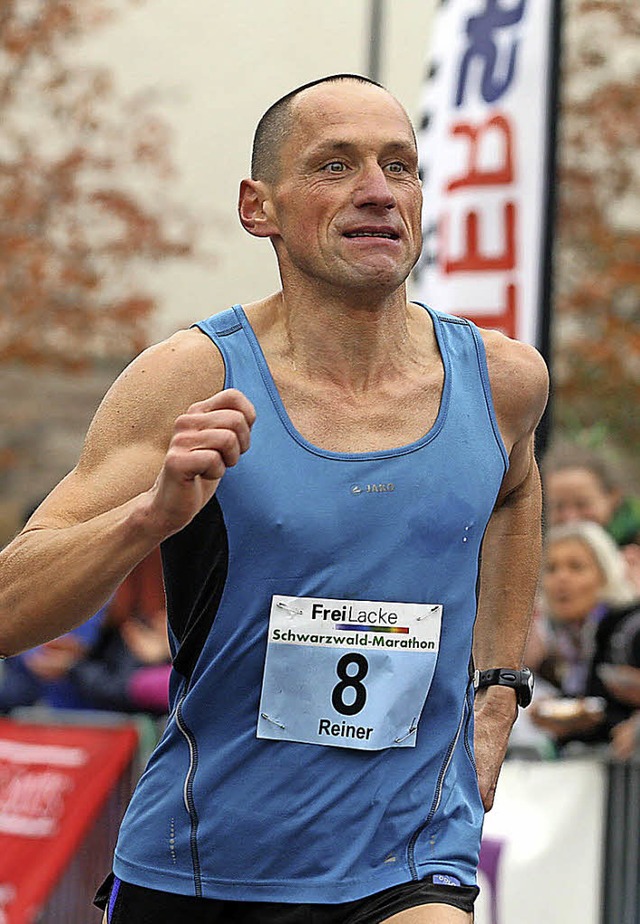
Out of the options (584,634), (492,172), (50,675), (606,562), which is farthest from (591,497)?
(50,675)

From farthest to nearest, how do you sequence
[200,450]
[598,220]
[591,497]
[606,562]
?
[598,220]
[591,497]
[606,562]
[200,450]

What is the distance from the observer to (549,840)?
21.9ft

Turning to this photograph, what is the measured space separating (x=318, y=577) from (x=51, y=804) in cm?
Result: 470

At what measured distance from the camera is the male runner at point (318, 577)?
3.21 meters

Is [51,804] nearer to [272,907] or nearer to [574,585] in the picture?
[574,585]

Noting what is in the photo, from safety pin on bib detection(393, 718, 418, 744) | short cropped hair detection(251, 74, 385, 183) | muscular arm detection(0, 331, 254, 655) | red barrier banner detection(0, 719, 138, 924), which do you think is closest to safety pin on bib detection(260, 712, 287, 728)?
safety pin on bib detection(393, 718, 418, 744)

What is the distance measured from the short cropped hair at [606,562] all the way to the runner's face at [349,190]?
12.0ft

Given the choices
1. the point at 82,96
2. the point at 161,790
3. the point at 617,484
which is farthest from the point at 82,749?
the point at 82,96

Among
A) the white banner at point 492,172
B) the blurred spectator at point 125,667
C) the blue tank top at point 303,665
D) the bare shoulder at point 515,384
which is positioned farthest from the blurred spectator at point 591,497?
the blue tank top at point 303,665

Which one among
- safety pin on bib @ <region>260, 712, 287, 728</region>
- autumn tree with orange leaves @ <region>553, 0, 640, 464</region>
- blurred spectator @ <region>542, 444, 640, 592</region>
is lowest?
safety pin on bib @ <region>260, 712, 287, 728</region>

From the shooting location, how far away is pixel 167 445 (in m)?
3.20

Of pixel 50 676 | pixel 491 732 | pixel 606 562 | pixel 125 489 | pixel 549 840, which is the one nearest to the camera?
pixel 125 489

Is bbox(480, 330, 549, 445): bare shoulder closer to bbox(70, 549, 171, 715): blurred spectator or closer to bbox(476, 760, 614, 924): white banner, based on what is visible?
bbox(476, 760, 614, 924): white banner

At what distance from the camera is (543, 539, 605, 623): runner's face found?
684cm
